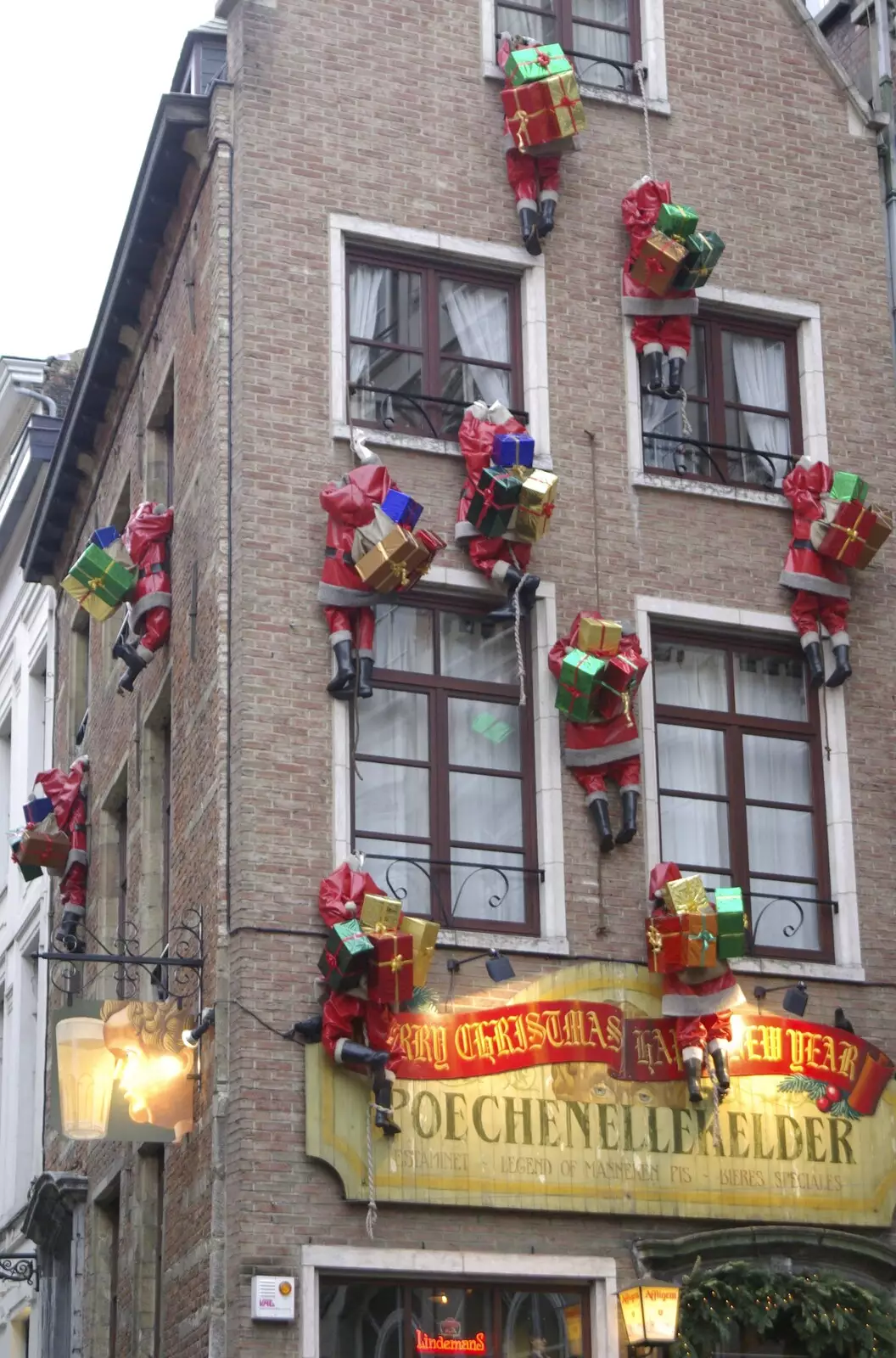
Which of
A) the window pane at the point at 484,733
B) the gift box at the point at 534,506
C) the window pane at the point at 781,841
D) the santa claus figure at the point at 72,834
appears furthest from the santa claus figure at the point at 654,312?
the santa claus figure at the point at 72,834

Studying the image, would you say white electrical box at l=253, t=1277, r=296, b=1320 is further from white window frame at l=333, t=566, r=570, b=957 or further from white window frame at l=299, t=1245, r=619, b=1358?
white window frame at l=333, t=566, r=570, b=957

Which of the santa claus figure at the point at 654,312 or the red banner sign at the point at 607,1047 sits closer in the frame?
the red banner sign at the point at 607,1047

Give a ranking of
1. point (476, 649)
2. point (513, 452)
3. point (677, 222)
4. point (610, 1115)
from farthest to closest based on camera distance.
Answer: point (677, 222) < point (476, 649) < point (513, 452) < point (610, 1115)

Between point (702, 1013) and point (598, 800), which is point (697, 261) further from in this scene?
point (702, 1013)

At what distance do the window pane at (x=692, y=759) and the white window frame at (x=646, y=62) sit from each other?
5.17m

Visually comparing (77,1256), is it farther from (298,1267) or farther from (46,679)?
(46,679)

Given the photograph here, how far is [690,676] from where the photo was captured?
18.6 meters

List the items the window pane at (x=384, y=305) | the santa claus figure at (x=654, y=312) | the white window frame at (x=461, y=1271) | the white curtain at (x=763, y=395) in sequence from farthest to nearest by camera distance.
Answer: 1. the white curtain at (x=763, y=395)
2. the santa claus figure at (x=654, y=312)
3. the window pane at (x=384, y=305)
4. the white window frame at (x=461, y=1271)

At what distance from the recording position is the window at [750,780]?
18.1 meters

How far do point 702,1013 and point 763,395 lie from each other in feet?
17.8

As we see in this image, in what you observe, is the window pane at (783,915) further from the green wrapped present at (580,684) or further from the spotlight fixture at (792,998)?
the green wrapped present at (580,684)

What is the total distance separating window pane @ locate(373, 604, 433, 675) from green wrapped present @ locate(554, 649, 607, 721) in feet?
3.41

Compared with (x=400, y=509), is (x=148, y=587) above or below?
above

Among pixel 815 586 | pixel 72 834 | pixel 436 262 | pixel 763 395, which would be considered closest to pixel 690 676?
pixel 815 586
